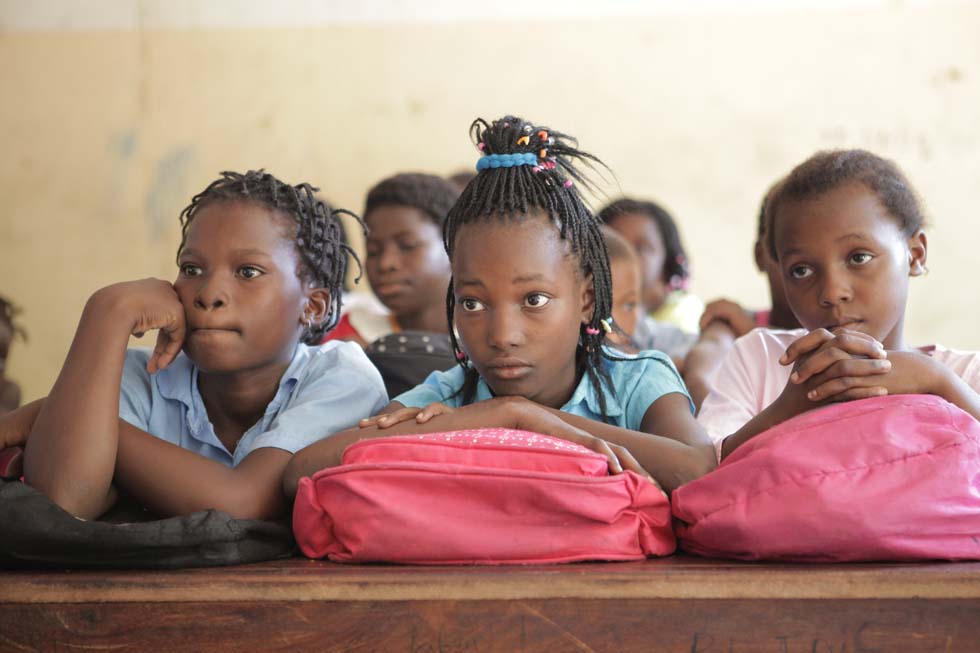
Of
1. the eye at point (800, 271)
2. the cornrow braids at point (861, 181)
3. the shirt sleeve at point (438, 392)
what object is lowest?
the shirt sleeve at point (438, 392)

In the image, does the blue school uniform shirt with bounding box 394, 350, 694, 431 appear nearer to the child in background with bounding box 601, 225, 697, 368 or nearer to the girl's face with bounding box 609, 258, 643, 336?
the child in background with bounding box 601, 225, 697, 368

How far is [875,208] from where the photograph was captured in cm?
177

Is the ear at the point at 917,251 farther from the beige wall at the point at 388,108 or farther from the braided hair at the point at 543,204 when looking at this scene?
the beige wall at the point at 388,108

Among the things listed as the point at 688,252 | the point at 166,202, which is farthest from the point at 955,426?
the point at 166,202

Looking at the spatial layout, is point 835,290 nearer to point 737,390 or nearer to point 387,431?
point 737,390

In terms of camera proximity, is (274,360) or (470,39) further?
(470,39)

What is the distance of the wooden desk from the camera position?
3.59 ft

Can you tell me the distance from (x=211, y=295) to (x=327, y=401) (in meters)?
0.26

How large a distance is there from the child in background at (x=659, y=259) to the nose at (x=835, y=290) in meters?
2.11

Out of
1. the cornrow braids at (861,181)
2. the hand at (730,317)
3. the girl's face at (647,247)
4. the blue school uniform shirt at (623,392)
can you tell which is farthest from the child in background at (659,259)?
the blue school uniform shirt at (623,392)

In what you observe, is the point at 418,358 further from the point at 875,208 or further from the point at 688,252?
the point at 688,252

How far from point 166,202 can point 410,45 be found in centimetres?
140

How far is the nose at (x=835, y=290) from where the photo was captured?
1710mm

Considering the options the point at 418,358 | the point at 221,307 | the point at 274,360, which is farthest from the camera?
the point at 418,358
